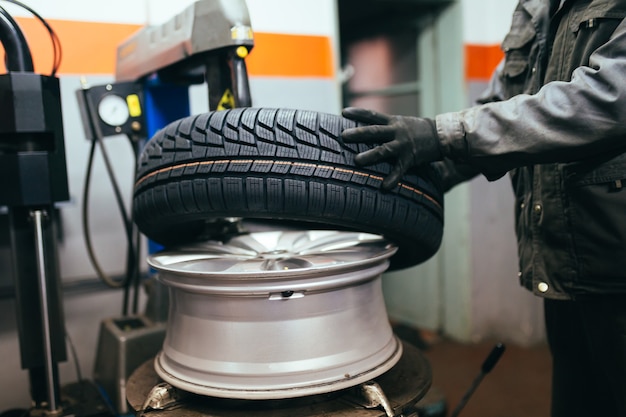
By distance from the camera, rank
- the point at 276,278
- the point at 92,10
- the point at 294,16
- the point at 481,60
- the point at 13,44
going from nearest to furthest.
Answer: the point at 276,278 < the point at 13,44 < the point at 92,10 < the point at 294,16 < the point at 481,60

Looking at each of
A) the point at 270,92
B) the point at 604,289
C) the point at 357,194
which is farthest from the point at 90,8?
the point at 604,289

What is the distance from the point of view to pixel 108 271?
2066mm

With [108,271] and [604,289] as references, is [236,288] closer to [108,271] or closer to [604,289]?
[604,289]

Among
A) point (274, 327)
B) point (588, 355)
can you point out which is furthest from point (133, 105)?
point (588, 355)

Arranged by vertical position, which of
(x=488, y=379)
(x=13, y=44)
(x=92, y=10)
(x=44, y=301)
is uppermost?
(x=92, y=10)

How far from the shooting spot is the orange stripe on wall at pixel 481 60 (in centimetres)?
284

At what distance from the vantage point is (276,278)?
921 millimetres

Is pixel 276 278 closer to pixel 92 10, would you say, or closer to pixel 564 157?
pixel 564 157

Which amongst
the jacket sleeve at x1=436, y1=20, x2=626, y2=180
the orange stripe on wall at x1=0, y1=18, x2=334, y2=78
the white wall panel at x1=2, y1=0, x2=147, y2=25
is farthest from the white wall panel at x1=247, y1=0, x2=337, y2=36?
the jacket sleeve at x1=436, y1=20, x2=626, y2=180

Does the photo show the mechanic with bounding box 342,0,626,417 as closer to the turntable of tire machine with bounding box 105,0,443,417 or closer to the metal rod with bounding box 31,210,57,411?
the turntable of tire machine with bounding box 105,0,443,417

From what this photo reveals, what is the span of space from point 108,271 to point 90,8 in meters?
0.95

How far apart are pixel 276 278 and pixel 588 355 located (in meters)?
0.84

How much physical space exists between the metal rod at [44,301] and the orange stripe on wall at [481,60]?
2257 millimetres

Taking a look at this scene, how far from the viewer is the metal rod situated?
1238 mm
